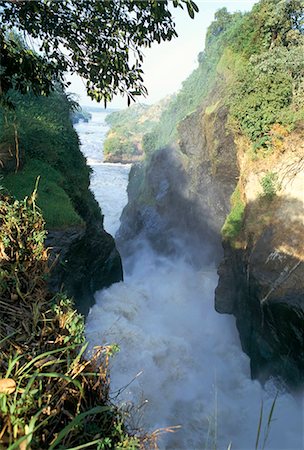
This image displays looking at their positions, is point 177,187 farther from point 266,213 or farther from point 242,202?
point 266,213

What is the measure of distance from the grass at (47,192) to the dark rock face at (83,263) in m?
0.39

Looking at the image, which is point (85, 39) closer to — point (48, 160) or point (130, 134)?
point (48, 160)

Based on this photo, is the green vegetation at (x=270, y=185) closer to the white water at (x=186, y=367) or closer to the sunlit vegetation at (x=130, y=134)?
the white water at (x=186, y=367)

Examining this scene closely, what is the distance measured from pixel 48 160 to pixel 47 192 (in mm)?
1988

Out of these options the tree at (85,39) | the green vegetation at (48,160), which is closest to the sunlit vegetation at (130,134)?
the green vegetation at (48,160)

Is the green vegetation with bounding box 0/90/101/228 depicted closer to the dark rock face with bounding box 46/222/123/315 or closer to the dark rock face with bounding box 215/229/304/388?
the dark rock face with bounding box 46/222/123/315

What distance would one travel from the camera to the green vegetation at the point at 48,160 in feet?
36.0

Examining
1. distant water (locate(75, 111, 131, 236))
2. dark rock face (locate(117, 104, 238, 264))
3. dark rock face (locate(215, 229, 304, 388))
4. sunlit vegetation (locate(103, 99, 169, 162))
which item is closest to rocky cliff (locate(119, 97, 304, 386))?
dark rock face (locate(215, 229, 304, 388))

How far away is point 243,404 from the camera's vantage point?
461 inches

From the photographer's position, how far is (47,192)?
11.7m

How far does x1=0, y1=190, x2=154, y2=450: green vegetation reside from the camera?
1790mm

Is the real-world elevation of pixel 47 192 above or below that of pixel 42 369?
below

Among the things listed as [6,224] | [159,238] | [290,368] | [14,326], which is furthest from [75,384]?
[159,238]

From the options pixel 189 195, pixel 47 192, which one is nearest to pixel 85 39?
pixel 47 192
